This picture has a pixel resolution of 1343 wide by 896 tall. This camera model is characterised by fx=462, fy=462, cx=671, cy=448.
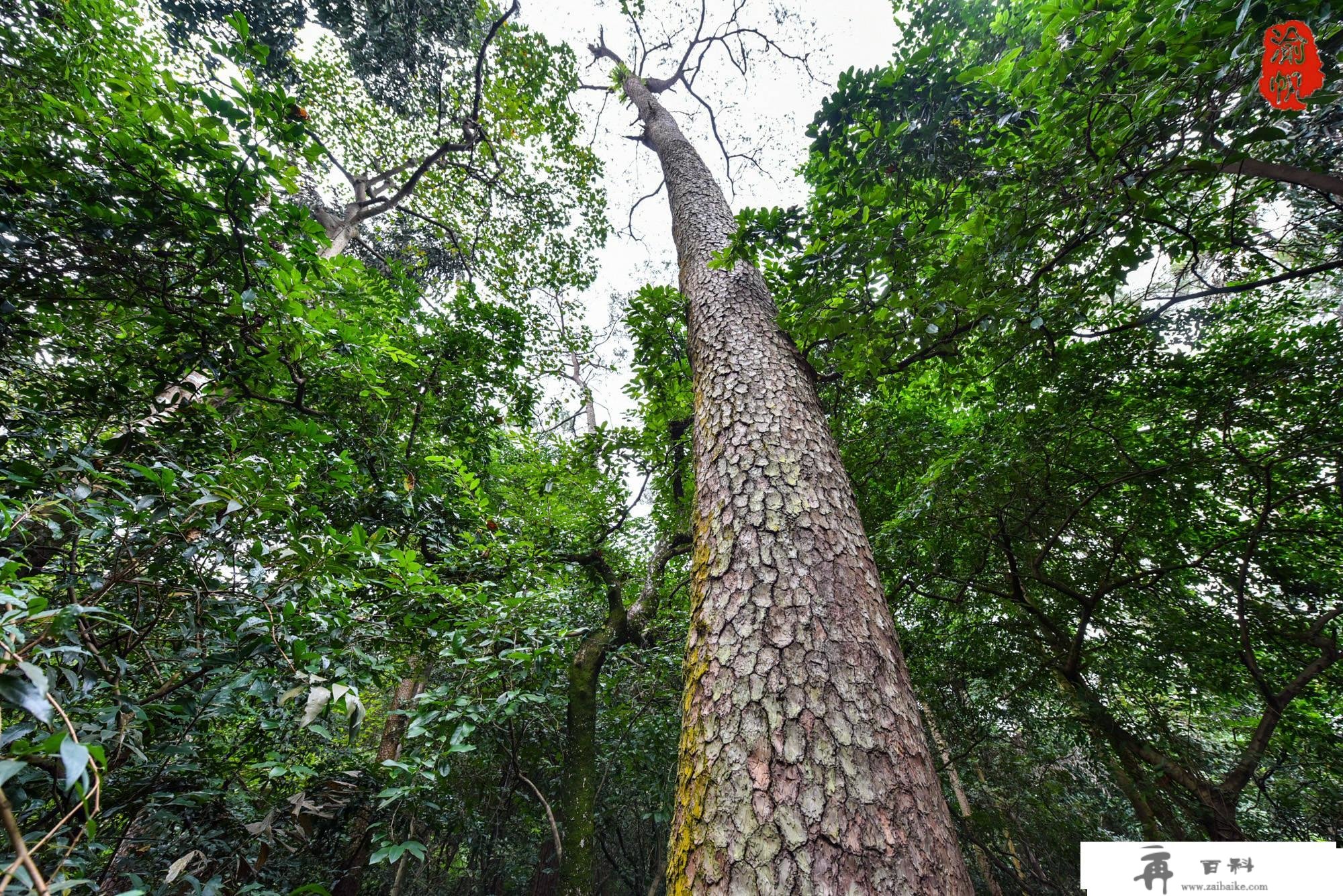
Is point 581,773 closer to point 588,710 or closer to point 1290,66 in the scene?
point 588,710

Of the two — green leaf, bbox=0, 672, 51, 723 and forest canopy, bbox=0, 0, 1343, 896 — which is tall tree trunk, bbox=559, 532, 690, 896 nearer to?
forest canopy, bbox=0, 0, 1343, 896

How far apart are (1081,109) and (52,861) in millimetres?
4261

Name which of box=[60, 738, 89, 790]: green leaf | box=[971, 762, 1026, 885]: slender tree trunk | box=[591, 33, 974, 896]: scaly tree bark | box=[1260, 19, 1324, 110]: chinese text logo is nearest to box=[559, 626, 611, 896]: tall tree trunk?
box=[591, 33, 974, 896]: scaly tree bark

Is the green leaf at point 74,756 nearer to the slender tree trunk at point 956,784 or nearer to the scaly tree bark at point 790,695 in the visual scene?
the scaly tree bark at point 790,695

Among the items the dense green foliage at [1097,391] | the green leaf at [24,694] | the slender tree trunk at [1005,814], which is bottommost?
the slender tree trunk at [1005,814]

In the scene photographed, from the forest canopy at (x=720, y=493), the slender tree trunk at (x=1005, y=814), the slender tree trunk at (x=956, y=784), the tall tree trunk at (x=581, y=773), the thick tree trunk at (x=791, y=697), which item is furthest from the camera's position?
the slender tree trunk at (x=1005, y=814)

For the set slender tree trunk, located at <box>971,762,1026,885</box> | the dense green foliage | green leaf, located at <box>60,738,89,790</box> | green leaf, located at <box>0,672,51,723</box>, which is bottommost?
slender tree trunk, located at <box>971,762,1026,885</box>

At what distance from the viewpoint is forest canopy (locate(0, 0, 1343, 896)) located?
3.84 feet

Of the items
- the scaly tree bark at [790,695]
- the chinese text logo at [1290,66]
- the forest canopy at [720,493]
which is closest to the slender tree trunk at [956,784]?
the forest canopy at [720,493]

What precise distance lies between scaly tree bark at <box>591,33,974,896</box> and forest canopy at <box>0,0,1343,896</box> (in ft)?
0.03

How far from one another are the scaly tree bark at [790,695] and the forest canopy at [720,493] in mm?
10

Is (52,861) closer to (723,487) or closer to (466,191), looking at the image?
(723,487)

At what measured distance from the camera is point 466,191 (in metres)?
6.17

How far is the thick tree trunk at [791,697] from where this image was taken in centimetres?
87
